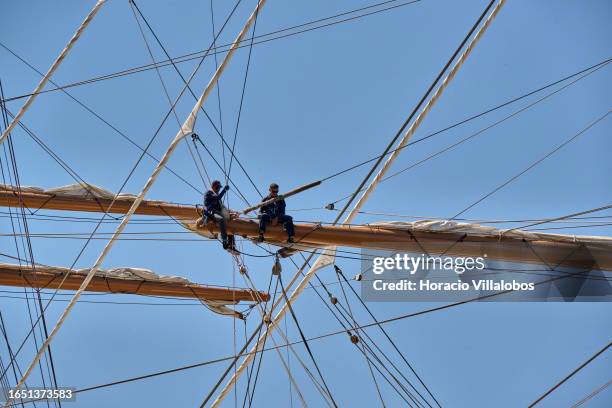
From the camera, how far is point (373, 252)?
17156 millimetres

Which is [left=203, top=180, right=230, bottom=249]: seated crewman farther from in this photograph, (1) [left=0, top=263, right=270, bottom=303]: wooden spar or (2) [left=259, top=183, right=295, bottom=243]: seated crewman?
(1) [left=0, top=263, right=270, bottom=303]: wooden spar

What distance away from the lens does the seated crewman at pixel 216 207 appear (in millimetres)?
15758

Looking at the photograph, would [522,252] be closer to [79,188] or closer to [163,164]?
[163,164]

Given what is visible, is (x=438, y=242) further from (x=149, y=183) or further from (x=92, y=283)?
(x=92, y=283)

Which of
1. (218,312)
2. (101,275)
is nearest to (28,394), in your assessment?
(101,275)

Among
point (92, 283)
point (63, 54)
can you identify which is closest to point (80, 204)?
point (92, 283)

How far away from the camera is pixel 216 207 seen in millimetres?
15984

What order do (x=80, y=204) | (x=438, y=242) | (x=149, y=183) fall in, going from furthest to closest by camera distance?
(x=80, y=204), (x=438, y=242), (x=149, y=183)

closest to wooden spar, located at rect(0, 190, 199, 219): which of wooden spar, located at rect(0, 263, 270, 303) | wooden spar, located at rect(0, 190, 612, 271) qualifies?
wooden spar, located at rect(0, 263, 270, 303)

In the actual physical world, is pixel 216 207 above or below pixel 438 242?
above

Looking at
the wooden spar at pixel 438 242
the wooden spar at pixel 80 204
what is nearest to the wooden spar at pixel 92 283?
the wooden spar at pixel 80 204

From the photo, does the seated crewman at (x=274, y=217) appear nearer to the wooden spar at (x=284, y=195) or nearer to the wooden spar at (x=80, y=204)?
the wooden spar at (x=284, y=195)

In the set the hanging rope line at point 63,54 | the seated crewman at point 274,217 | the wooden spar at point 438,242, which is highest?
the hanging rope line at point 63,54

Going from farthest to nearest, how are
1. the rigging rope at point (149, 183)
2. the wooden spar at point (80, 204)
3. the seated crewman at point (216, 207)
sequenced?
the wooden spar at point (80, 204)
the seated crewman at point (216, 207)
the rigging rope at point (149, 183)
